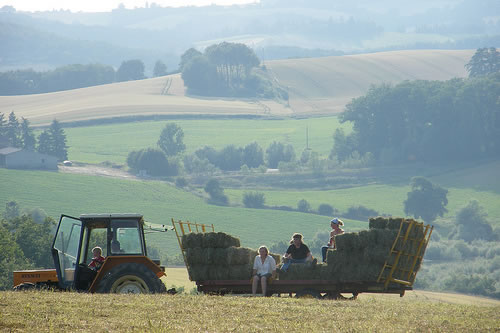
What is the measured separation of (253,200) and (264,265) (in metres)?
91.9

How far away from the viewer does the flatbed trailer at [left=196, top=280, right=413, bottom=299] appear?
715 inches

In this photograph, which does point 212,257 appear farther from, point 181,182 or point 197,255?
point 181,182

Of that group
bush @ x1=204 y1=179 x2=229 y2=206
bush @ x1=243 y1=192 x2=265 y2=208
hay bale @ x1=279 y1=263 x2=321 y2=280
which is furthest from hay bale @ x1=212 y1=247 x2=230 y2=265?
bush @ x1=204 y1=179 x2=229 y2=206

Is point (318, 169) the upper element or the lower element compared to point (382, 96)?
lower

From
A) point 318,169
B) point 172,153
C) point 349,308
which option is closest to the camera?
point 349,308

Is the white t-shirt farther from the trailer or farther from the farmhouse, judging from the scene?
the farmhouse

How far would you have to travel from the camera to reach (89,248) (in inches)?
691

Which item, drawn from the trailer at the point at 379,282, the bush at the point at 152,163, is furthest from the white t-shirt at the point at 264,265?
the bush at the point at 152,163

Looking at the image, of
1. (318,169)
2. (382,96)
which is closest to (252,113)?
(382,96)

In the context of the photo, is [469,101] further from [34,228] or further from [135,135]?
[34,228]

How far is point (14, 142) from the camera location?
149 m

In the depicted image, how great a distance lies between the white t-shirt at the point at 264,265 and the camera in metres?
18.2

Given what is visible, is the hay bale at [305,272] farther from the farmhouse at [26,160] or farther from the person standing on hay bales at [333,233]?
the farmhouse at [26,160]

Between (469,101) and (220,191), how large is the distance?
2726 inches
